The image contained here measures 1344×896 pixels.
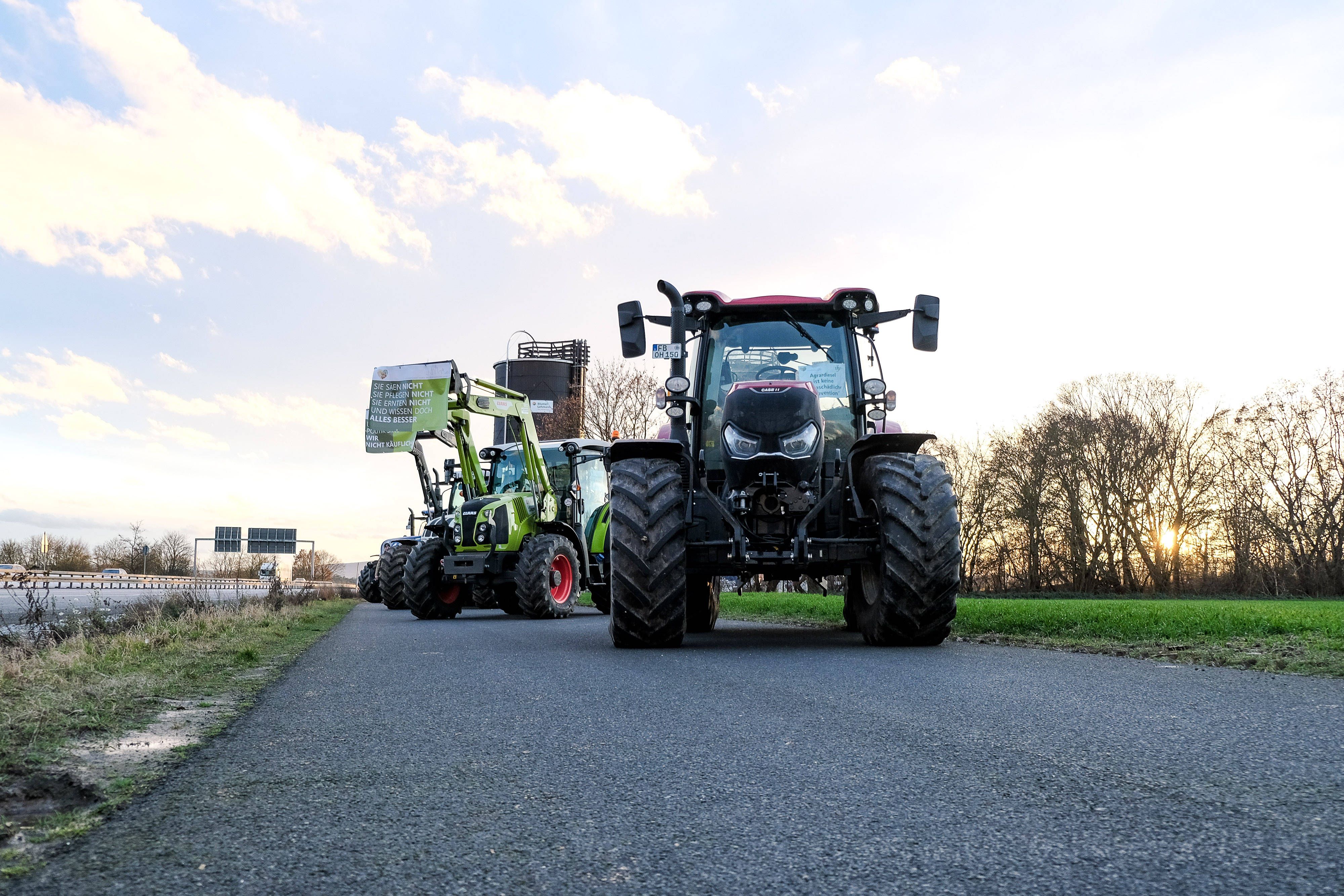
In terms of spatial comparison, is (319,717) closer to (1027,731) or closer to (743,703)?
(743,703)

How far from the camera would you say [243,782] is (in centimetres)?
356

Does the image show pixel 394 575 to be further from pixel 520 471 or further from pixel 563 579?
pixel 563 579

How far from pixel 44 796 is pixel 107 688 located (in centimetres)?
279

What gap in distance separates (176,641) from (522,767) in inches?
289

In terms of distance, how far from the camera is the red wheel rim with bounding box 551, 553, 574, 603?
58.3 ft

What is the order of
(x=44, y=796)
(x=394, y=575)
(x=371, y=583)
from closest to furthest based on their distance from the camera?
(x=44, y=796) < (x=394, y=575) < (x=371, y=583)

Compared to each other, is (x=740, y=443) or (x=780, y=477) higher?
(x=740, y=443)

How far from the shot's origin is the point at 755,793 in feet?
10.9

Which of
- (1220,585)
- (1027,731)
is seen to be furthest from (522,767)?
(1220,585)

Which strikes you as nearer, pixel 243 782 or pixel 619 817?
pixel 619 817

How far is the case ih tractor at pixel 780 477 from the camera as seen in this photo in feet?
27.6

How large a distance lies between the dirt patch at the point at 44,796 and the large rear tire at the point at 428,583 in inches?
548

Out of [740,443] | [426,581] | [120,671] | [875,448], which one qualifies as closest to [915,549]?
[875,448]

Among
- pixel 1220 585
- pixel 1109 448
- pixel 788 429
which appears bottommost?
pixel 1220 585
